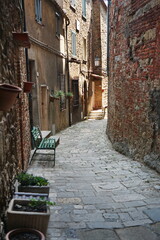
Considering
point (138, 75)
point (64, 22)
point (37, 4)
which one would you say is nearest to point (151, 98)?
point (138, 75)

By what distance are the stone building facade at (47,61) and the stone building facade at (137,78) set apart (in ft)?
8.56

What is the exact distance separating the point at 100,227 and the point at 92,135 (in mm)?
8022

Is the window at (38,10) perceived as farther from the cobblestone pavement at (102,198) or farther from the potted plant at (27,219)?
the potted plant at (27,219)

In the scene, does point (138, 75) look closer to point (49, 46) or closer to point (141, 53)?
point (141, 53)

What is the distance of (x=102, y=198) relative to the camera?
12.6 feet

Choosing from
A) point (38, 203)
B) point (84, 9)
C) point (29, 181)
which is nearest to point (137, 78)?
point (29, 181)

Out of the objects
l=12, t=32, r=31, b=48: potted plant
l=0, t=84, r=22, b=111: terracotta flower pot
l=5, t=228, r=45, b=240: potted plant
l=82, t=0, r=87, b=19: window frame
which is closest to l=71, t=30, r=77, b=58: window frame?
l=82, t=0, r=87, b=19: window frame

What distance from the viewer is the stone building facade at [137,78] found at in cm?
523

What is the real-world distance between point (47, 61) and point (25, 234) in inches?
315

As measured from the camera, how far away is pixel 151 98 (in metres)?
5.41

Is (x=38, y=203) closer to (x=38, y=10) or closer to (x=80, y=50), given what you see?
(x=38, y=10)

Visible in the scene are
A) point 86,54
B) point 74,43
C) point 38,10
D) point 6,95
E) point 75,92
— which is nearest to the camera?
point 6,95

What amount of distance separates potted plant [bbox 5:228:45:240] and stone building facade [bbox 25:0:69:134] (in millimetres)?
4735

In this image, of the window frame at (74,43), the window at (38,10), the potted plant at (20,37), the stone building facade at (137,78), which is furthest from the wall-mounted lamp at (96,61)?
the potted plant at (20,37)
